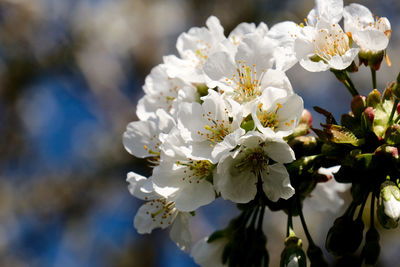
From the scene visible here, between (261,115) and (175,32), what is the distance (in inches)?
334

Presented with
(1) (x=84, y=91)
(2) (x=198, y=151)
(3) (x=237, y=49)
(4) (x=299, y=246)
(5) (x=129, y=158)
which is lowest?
(5) (x=129, y=158)

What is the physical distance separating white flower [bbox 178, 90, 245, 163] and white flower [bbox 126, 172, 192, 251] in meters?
0.22

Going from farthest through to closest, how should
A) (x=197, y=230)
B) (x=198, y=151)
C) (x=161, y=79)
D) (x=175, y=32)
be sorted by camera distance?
(x=175, y=32), (x=197, y=230), (x=161, y=79), (x=198, y=151)

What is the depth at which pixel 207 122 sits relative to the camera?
4.55 feet

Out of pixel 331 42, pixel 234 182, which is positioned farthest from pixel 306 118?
pixel 234 182

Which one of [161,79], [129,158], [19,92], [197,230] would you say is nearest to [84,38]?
[19,92]

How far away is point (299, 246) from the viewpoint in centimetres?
137

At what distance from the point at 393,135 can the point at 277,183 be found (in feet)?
1.15

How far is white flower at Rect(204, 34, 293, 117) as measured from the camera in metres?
1.43

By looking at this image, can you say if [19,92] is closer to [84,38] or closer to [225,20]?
[84,38]

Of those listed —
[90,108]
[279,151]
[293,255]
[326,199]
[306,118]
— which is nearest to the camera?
[279,151]

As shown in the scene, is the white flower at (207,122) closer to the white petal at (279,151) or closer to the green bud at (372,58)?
the white petal at (279,151)

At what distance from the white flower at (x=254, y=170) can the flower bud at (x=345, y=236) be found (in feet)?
0.74

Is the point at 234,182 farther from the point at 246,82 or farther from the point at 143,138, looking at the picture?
the point at 143,138
